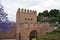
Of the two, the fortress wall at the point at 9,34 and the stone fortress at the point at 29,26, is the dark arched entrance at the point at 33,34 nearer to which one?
the stone fortress at the point at 29,26

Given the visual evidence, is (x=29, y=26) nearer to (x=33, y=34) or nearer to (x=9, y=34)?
(x=33, y=34)

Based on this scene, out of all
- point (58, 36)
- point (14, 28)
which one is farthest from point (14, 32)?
point (58, 36)

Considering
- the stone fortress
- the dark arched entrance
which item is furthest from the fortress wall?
the dark arched entrance

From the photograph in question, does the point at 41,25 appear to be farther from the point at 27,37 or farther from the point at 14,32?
the point at 14,32

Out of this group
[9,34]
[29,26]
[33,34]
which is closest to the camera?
[29,26]

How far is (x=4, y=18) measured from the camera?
939cm

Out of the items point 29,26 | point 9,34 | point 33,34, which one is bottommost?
point 9,34

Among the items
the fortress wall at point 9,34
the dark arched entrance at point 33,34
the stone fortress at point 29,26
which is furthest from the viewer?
the fortress wall at point 9,34

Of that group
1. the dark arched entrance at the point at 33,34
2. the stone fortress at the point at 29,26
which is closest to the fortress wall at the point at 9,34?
the stone fortress at the point at 29,26

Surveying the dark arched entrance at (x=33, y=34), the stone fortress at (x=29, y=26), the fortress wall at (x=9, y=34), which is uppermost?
the stone fortress at (x=29, y=26)

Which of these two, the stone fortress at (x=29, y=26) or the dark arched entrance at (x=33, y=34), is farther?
the dark arched entrance at (x=33, y=34)

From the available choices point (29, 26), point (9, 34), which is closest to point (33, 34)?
point (29, 26)

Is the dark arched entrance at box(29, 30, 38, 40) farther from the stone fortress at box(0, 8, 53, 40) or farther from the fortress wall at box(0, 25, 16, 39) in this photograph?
the fortress wall at box(0, 25, 16, 39)

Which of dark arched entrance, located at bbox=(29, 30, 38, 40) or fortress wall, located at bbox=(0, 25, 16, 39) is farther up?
dark arched entrance, located at bbox=(29, 30, 38, 40)
